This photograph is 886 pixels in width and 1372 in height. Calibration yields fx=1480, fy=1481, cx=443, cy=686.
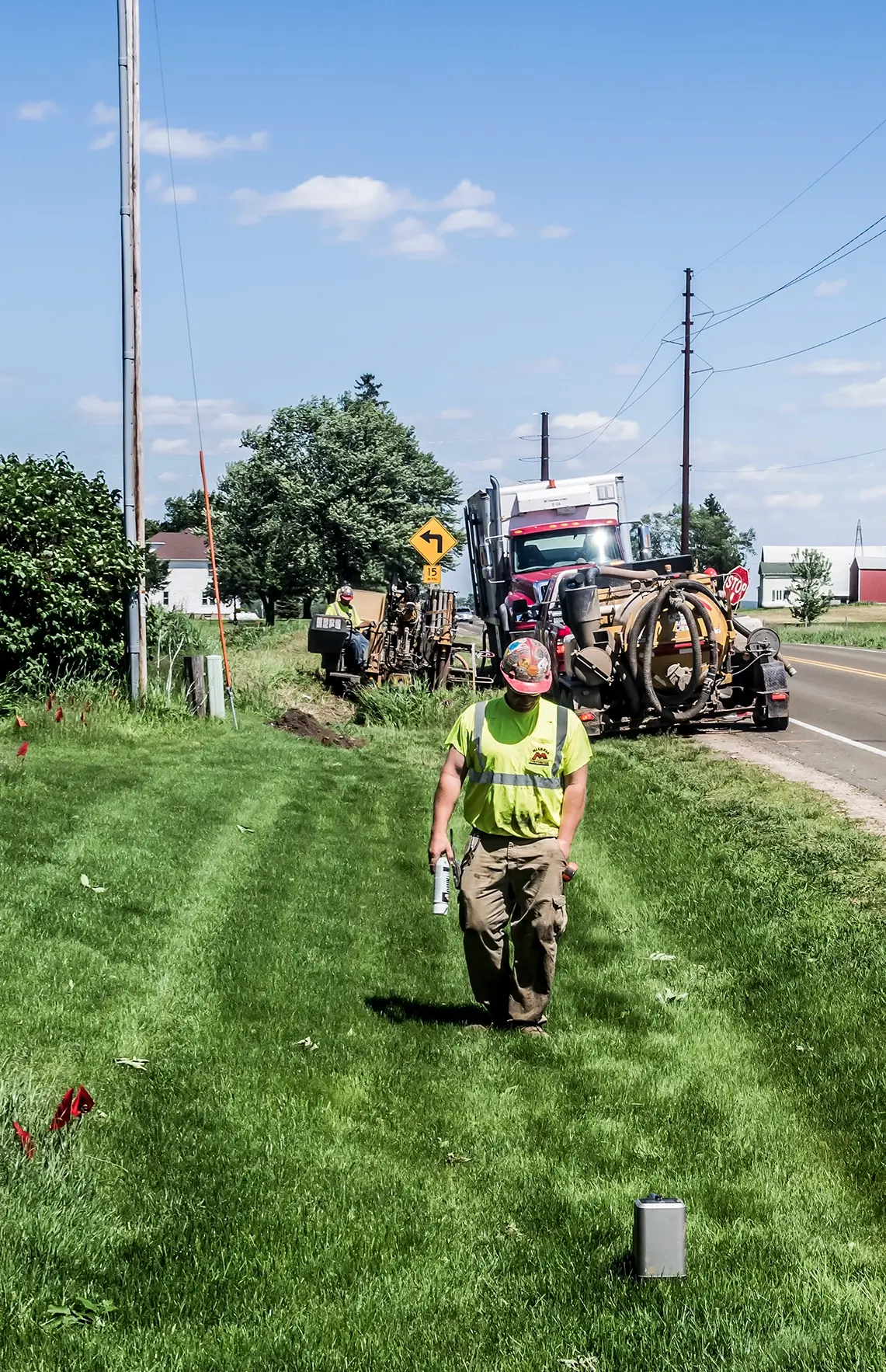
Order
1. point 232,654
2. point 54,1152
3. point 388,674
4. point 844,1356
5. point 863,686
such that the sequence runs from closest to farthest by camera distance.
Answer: point 844,1356 < point 54,1152 < point 388,674 < point 863,686 < point 232,654

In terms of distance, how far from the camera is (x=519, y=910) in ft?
22.7

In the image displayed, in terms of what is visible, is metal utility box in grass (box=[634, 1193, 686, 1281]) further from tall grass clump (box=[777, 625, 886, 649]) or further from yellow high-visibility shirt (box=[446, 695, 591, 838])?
tall grass clump (box=[777, 625, 886, 649])

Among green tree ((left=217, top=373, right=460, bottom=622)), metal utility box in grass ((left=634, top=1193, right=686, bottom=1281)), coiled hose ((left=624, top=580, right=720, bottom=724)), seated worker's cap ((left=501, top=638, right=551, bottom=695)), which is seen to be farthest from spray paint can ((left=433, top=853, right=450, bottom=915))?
green tree ((left=217, top=373, right=460, bottom=622))

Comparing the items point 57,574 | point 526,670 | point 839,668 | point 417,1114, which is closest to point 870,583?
point 839,668

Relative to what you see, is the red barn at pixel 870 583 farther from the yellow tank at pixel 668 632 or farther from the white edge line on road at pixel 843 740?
the yellow tank at pixel 668 632

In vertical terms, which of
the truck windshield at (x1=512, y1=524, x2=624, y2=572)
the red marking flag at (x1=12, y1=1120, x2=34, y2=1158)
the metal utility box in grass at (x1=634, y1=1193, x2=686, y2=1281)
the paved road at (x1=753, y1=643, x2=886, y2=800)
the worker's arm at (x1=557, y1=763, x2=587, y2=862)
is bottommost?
the paved road at (x1=753, y1=643, x2=886, y2=800)

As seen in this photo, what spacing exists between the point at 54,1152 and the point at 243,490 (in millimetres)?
67287

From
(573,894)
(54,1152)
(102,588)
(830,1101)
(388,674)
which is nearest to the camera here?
(54,1152)

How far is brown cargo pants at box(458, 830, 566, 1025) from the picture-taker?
6848 millimetres

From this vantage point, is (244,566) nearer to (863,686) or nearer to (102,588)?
(863,686)

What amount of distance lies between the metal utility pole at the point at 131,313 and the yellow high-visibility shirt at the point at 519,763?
41.7ft

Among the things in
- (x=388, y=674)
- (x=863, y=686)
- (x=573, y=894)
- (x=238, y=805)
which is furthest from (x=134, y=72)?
(x=863, y=686)

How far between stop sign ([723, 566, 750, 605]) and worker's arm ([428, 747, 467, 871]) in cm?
1238

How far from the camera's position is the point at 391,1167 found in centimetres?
532
